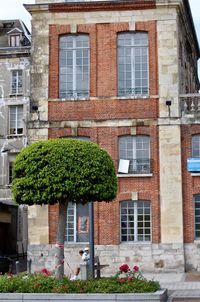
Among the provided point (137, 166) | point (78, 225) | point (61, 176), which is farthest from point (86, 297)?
point (137, 166)

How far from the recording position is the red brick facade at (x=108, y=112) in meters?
26.0

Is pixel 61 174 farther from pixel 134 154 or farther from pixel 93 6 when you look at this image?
pixel 93 6

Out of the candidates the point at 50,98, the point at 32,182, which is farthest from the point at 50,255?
the point at 32,182

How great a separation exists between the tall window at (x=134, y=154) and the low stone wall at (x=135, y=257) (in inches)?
126

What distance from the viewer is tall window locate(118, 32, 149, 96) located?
1061 inches

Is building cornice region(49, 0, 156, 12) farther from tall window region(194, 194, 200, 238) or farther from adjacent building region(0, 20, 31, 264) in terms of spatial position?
adjacent building region(0, 20, 31, 264)

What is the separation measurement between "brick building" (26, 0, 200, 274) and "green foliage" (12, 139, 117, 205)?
9079mm

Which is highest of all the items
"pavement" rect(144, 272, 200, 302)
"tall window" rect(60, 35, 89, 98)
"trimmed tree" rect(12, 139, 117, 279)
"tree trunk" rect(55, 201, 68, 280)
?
"tall window" rect(60, 35, 89, 98)

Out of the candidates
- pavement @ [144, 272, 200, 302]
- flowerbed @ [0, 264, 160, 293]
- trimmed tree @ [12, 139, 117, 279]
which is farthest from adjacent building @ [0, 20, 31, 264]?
flowerbed @ [0, 264, 160, 293]

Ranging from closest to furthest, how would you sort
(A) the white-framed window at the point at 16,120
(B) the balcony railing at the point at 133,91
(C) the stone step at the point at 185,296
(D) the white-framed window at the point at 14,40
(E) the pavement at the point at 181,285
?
(C) the stone step at the point at 185,296, (E) the pavement at the point at 181,285, (B) the balcony railing at the point at 133,91, (A) the white-framed window at the point at 16,120, (D) the white-framed window at the point at 14,40

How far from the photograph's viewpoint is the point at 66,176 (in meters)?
16.4

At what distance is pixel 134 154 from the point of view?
26484mm

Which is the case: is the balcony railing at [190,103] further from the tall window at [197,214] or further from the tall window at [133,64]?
the tall window at [197,214]

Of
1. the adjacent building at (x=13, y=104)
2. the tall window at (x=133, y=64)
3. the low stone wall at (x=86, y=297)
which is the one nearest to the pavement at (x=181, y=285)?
the low stone wall at (x=86, y=297)
